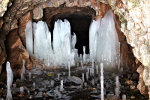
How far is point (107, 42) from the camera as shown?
13.3m

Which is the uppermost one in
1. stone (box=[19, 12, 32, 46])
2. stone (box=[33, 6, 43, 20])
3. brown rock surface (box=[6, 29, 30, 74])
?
stone (box=[33, 6, 43, 20])

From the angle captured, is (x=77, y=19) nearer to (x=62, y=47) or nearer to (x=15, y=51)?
(x=62, y=47)

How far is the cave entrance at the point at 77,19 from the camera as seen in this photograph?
53.4ft

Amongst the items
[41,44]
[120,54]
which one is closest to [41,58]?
[41,44]

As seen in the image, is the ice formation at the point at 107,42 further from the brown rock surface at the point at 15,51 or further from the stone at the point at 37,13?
the brown rock surface at the point at 15,51

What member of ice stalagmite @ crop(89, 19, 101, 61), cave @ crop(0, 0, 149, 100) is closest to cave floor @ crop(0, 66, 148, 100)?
cave @ crop(0, 0, 149, 100)

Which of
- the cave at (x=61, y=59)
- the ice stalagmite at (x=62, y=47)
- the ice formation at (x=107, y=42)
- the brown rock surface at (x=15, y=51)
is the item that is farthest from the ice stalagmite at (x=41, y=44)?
the ice formation at (x=107, y=42)

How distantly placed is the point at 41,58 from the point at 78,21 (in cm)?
802

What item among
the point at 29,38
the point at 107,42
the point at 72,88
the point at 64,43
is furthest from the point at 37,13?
the point at 72,88

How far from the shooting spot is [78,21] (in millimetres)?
20984

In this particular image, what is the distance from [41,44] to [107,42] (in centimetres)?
501

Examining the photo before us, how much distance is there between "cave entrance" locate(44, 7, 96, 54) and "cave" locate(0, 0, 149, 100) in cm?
17

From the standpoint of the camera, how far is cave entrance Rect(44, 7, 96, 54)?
53.4 ft

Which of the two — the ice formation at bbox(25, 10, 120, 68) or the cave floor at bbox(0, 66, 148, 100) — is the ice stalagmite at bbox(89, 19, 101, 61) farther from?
the cave floor at bbox(0, 66, 148, 100)
